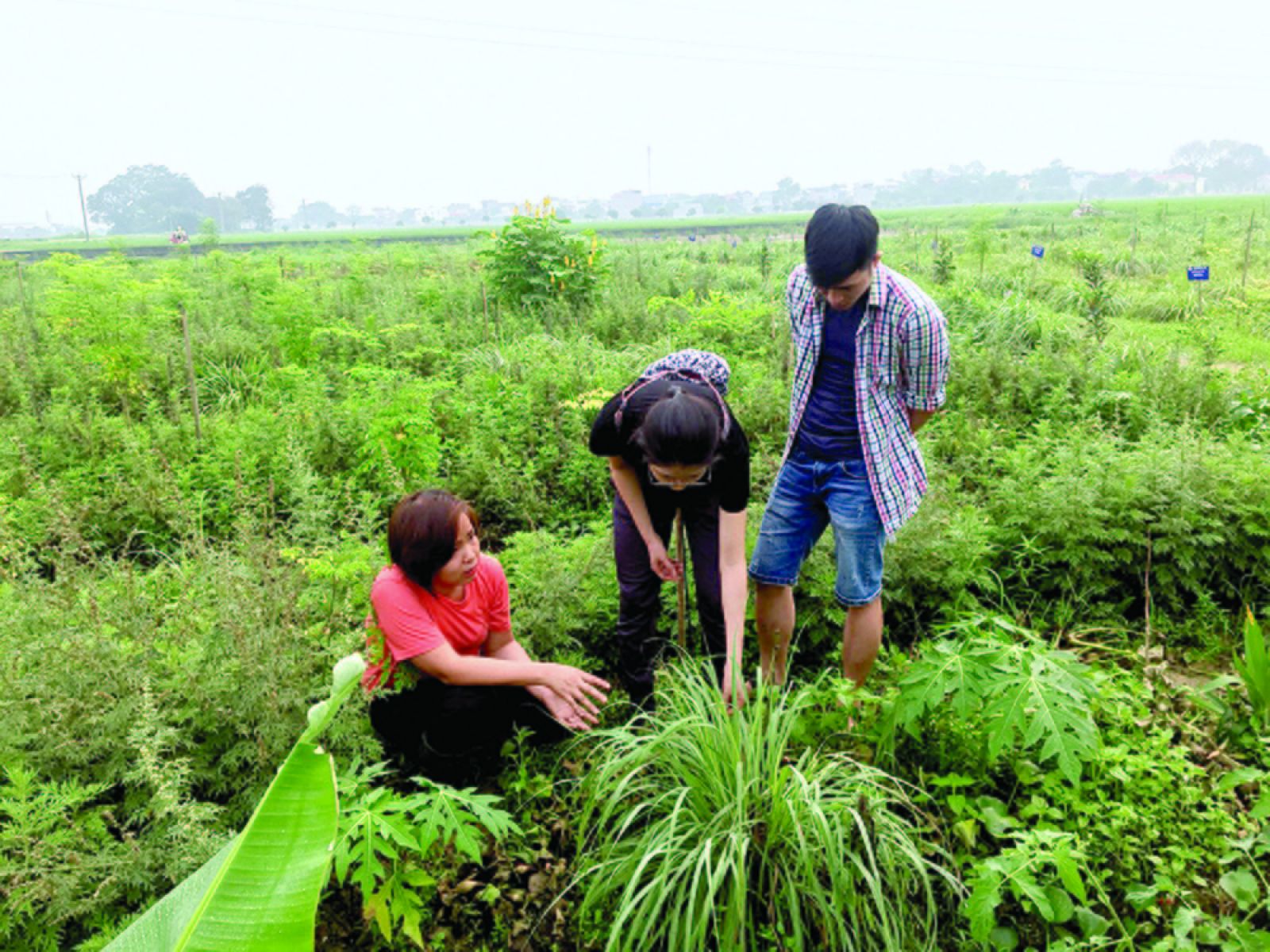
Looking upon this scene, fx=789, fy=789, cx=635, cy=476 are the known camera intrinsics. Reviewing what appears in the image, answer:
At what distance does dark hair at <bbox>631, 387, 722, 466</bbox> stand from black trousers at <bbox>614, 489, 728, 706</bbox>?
0.55m

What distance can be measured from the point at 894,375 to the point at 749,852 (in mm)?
1516

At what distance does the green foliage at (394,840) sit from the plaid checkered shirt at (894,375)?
155cm

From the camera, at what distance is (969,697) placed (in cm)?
228

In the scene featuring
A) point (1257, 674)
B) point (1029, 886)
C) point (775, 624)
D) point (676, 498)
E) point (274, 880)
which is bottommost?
point (1029, 886)

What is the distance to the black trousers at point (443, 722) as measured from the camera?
97.8 inches

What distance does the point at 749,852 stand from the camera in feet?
6.85

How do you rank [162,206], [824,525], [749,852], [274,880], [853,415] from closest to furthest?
1. [274,880]
2. [749,852]
3. [853,415]
4. [824,525]
5. [162,206]

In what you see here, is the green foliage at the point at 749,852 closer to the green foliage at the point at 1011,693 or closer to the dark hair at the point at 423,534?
the green foliage at the point at 1011,693

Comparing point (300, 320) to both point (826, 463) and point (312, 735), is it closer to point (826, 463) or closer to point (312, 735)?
point (826, 463)

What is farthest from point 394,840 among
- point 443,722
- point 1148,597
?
point 1148,597

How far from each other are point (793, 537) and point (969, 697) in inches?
31.6

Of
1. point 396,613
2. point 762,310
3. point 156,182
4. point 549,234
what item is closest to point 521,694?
point 396,613

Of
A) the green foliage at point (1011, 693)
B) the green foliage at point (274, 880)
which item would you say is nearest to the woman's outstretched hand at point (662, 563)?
the green foliage at point (1011, 693)

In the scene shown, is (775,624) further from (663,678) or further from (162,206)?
(162,206)
